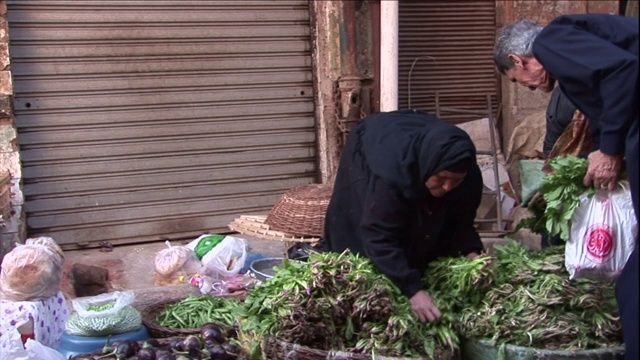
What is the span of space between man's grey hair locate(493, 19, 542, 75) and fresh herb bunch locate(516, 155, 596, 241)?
57 centimetres

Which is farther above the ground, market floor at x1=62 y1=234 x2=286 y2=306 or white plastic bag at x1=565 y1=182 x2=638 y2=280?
white plastic bag at x1=565 y1=182 x2=638 y2=280

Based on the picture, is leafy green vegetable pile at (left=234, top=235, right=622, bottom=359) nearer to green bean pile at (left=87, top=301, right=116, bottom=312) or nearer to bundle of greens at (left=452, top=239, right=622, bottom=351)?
bundle of greens at (left=452, top=239, right=622, bottom=351)

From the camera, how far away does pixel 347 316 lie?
3.63 meters

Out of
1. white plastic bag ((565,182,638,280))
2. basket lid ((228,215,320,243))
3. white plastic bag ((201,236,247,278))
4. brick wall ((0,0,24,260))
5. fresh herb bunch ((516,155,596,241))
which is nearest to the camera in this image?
white plastic bag ((565,182,638,280))

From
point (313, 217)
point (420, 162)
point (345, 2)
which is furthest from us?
point (345, 2)

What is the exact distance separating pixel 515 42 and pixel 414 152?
89 centimetres

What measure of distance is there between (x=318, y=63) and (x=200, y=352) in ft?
14.1

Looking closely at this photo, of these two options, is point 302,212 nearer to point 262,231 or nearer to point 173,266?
point 262,231

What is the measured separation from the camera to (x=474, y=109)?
28.4 feet

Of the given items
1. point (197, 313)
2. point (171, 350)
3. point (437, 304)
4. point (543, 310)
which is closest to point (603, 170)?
point (543, 310)

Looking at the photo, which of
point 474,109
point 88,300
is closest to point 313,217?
point 88,300

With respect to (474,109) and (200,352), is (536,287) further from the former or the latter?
(474,109)

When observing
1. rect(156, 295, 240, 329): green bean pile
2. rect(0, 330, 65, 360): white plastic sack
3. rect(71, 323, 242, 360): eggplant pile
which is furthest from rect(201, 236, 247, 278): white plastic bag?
rect(0, 330, 65, 360): white plastic sack

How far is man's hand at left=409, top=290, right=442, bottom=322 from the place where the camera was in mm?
3670
